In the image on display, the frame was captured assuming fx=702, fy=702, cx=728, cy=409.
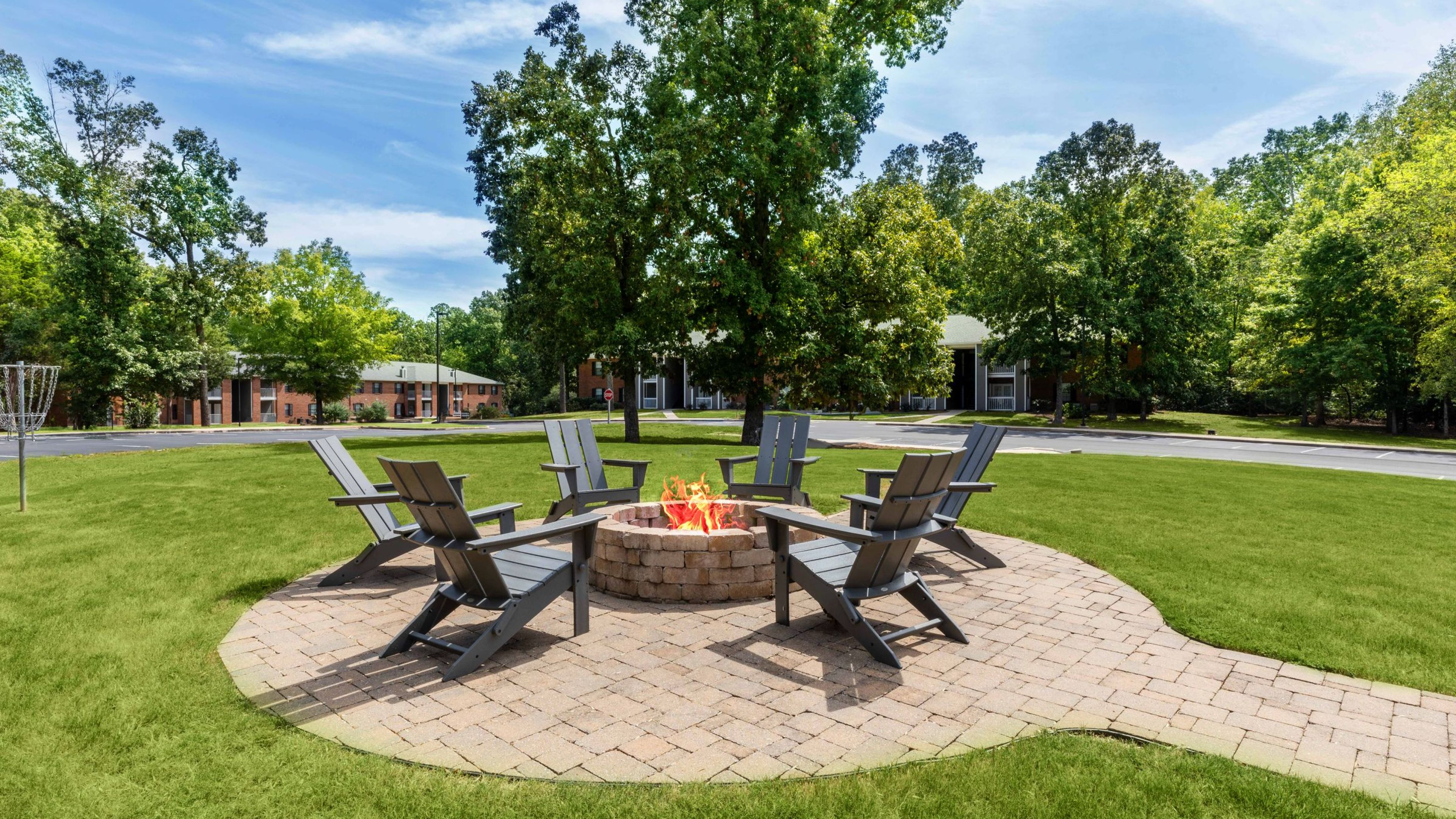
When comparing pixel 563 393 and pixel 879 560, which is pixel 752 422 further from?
pixel 563 393

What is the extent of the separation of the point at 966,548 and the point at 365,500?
5.13 m

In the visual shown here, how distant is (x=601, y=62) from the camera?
2377 cm

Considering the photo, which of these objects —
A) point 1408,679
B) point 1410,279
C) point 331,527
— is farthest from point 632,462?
point 1410,279

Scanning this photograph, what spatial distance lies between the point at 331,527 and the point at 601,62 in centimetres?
2031

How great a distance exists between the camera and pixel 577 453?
7738 mm

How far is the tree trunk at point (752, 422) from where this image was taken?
23188 millimetres

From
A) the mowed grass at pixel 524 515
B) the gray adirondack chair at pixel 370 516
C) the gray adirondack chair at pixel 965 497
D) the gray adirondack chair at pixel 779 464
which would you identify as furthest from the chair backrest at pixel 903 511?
the gray adirondack chair at pixel 779 464

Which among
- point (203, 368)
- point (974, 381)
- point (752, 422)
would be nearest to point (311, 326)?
point (203, 368)

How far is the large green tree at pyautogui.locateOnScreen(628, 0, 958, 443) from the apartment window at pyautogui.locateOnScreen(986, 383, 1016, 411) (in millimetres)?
29352

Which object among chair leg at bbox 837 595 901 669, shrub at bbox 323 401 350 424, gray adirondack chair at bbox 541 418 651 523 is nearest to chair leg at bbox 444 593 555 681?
chair leg at bbox 837 595 901 669

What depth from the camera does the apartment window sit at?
48.2 meters

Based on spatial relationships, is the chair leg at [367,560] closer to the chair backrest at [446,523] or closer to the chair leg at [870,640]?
the chair backrest at [446,523]

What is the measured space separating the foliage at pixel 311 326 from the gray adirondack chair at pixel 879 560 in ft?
147

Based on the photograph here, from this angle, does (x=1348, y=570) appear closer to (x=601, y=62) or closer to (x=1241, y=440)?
(x=601, y=62)
